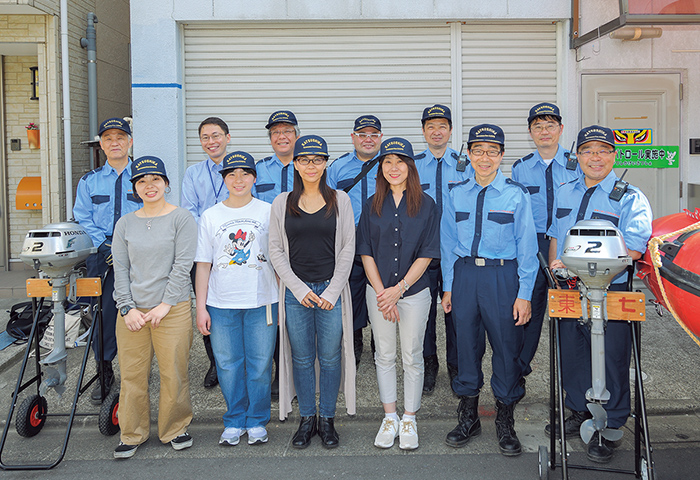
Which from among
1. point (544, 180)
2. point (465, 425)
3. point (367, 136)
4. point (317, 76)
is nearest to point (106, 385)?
point (465, 425)

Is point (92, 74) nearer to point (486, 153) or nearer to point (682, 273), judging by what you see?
point (486, 153)

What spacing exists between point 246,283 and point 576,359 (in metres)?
2.29

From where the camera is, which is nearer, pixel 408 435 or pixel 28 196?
pixel 408 435

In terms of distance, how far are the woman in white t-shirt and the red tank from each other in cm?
243

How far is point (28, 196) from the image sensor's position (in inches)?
344

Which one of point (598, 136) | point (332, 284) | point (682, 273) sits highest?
point (598, 136)

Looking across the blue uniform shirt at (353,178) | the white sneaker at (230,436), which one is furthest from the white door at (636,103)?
the white sneaker at (230,436)

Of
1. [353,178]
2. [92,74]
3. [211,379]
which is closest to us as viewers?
[211,379]

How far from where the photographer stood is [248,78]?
7051mm

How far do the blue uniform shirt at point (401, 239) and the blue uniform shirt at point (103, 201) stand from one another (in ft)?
6.86

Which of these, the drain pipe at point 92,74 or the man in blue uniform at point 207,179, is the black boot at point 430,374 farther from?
the drain pipe at point 92,74

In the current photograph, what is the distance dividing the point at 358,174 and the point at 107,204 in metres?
2.08

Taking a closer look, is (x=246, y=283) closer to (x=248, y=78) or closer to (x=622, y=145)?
(x=248, y=78)

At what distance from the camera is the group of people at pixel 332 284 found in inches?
137
